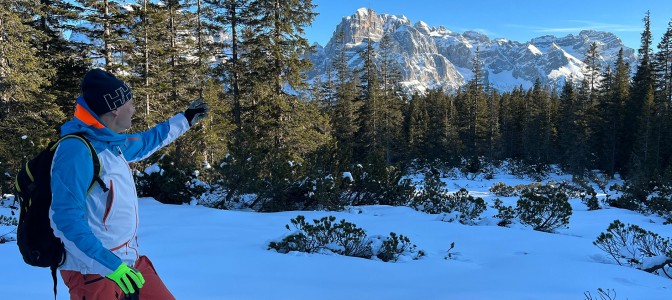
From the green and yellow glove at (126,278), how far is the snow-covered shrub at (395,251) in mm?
3878

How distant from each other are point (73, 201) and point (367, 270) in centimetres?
342

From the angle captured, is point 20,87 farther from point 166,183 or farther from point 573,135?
point 573,135

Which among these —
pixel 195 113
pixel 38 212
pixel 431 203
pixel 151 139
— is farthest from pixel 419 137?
pixel 38 212

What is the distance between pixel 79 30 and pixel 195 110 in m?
17.1

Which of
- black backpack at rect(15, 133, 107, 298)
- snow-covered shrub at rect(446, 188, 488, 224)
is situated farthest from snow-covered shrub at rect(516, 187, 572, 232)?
black backpack at rect(15, 133, 107, 298)

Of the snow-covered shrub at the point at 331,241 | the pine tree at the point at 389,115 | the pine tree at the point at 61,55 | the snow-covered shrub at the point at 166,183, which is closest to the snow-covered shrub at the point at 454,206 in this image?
the snow-covered shrub at the point at 331,241

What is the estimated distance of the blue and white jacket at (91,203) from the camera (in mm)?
1719

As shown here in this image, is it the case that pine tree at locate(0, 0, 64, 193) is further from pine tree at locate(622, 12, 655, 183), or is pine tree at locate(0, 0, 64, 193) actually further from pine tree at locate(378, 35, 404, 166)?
pine tree at locate(622, 12, 655, 183)

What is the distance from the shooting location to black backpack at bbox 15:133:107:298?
178 cm

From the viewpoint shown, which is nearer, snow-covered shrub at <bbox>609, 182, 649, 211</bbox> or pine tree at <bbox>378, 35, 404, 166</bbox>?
snow-covered shrub at <bbox>609, 182, 649, 211</bbox>

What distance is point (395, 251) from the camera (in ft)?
17.7

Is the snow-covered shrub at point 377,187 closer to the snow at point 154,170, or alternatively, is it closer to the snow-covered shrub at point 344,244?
the snow at point 154,170

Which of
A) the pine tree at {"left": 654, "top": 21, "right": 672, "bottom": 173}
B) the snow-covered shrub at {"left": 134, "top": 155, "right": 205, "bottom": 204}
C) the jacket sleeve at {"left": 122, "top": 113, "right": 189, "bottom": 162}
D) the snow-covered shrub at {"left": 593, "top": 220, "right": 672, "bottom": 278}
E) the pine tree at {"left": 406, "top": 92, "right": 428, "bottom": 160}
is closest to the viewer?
the jacket sleeve at {"left": 122, "top": 113, "right": 189, "bottom": 162}

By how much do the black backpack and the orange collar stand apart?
10cm
